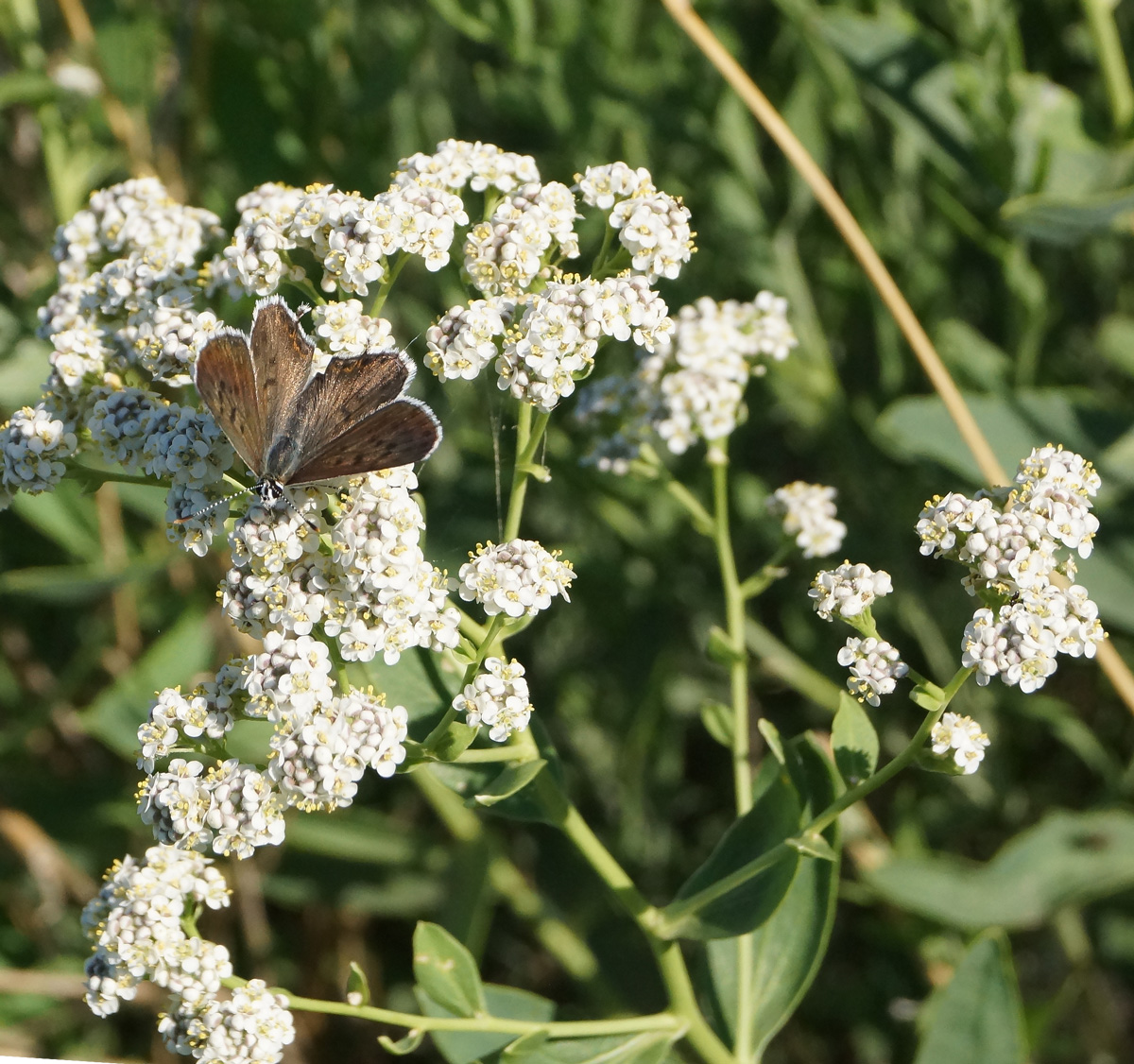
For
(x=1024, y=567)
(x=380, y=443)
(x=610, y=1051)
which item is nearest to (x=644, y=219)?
(x=380, y=443)

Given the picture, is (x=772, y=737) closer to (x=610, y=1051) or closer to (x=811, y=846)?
(x=811, y=846)

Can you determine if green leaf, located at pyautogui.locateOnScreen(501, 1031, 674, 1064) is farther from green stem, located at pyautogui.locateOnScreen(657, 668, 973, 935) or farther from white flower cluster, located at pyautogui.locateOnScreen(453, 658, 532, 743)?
white flower cluster, located at pyautogui.locateOnScreen(453, 658, 532, 743)

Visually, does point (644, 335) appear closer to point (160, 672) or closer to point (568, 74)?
point (568, 74)

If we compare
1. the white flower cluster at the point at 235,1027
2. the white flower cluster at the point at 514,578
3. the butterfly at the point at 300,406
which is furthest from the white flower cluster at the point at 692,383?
the white flower cluster at the point at 235,1027

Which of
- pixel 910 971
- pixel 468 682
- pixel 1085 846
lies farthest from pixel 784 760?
pixel 910 971

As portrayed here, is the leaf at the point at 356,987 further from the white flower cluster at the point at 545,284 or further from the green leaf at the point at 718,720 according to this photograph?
the white flower cluster at the point at 545,284
